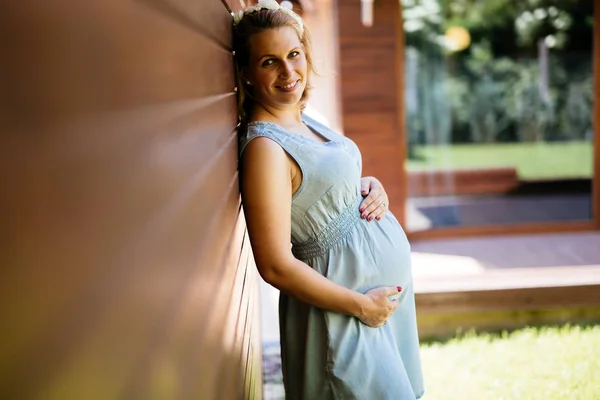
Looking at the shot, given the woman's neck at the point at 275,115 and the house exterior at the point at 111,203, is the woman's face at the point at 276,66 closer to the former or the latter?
the woman's neck at the point at 275,115

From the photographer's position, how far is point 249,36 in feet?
5.67

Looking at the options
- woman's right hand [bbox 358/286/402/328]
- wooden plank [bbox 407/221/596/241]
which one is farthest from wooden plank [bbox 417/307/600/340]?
woman's right hand [bbox 358/286/402/328]

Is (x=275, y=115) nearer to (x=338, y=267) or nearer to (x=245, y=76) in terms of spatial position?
(x=245, y=76)

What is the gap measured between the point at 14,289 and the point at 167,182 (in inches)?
15.6

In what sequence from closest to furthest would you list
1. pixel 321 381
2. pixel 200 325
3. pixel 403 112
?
pixel 200 325 < pixel 321 381 < pixel 403 112

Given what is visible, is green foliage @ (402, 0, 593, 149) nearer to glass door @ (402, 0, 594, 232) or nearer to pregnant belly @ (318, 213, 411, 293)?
glass door @ (402, 0, 594, 232)

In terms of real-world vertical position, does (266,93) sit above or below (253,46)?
below

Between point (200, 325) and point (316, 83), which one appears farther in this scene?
point (316, 83)

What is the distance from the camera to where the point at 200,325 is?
90 cm

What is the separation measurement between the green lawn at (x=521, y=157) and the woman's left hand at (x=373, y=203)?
187 inches

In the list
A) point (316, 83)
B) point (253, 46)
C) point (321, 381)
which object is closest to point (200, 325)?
point (321, 381)

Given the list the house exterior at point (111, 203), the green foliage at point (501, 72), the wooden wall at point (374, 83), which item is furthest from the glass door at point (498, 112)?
the house exterior at point (111, 203)

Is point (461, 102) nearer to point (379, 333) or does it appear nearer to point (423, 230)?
point (423, 230)

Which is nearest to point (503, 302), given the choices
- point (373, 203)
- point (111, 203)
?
point (373, 203)
